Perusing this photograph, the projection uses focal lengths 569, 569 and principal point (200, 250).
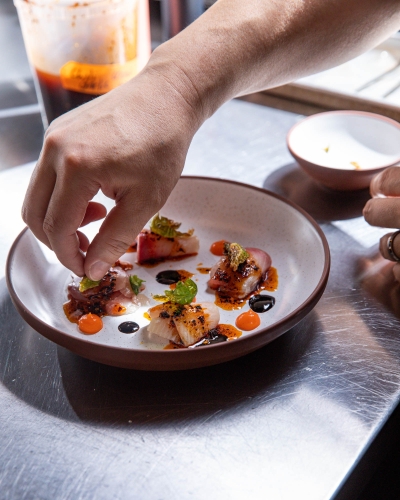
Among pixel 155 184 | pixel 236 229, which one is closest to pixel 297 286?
pixel 236 229

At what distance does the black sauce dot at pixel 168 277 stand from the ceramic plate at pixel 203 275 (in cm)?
1

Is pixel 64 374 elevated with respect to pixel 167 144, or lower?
lower

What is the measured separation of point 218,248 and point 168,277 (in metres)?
0.15

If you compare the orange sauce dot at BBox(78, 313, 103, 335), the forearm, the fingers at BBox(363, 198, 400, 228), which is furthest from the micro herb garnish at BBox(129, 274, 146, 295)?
the fingers at BBox(363, 198, 400, 228)

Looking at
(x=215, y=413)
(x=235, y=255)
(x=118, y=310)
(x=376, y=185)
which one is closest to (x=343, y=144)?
(x=376, y=185)

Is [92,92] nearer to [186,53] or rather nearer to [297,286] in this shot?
[186,53]

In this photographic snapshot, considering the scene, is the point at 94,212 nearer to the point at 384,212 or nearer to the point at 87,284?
the point at 87,284

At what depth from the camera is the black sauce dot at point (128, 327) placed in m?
1.09

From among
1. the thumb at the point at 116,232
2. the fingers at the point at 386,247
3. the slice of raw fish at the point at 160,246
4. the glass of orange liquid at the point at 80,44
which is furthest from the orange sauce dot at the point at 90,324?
the glass of orange liquid at the point at 80,44

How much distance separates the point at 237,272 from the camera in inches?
45.6

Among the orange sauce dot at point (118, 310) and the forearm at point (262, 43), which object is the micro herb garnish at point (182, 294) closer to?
the orange sauce dot at point (118, 310)

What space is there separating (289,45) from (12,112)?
123cm

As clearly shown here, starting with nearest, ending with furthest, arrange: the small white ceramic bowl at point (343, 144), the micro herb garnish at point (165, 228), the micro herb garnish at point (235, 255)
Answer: the micro herb garnish at point (235, 255)
the micro herb garnish at point (165, 228)
the small white ceramic bowl at point (343, 144)

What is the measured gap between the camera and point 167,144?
0.98m
